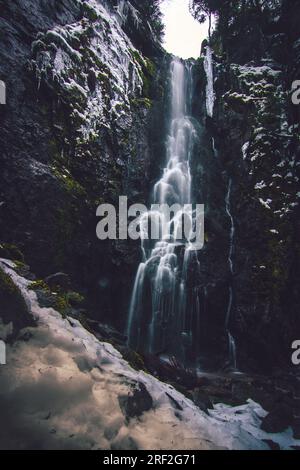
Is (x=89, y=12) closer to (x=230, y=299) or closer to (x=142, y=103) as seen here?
(x=142, y=103)

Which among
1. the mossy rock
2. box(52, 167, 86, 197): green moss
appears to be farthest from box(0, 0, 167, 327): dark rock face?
the mossy rock

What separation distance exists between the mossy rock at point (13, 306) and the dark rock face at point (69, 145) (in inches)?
228

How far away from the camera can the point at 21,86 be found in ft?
34.7

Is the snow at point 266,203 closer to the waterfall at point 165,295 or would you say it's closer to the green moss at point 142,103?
the waterfall at point 165,295

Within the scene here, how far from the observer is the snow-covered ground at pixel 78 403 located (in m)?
3.15

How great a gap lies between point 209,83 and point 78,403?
1895cm

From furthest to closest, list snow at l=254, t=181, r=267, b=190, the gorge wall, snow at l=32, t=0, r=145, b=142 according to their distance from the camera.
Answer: snow at l=254, t=181, r=267, b=190 → snow at l=32, t=0, r=145, b=142 → the gorge wall

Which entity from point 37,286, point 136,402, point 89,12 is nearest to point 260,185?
point 89,12

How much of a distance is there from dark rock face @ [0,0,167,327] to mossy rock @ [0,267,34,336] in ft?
19.0

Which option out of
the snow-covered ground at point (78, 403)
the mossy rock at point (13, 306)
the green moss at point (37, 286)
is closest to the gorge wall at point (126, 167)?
the green moss at point (37, 286)

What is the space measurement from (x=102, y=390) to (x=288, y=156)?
1343 cm

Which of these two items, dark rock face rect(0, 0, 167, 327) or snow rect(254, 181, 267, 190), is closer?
dark rock face rect(0, 0, 167, 327)

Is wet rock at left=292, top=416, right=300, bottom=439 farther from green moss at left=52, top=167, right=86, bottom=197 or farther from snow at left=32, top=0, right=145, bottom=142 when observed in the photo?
snow at left=32, top=0, right=145, bottom=142

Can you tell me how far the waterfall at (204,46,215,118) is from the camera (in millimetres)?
17453
